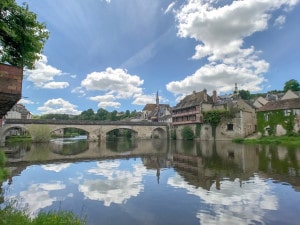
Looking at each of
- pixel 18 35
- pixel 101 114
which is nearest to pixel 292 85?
pixel 101 114

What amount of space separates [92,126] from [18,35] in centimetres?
5335

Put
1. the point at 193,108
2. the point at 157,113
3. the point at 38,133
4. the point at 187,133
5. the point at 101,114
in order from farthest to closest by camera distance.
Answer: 1. the point at 101,114
2. the point at 157,113
3. the point at 193,108
4. the point at 187,133
5. the point at 38,133

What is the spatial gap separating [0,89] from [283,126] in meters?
45.9

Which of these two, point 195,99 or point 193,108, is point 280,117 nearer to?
point 193,108

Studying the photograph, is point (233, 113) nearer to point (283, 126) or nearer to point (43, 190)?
point (283, 126)

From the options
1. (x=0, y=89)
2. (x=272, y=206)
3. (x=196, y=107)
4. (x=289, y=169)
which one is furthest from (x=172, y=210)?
(x=196, y=107)

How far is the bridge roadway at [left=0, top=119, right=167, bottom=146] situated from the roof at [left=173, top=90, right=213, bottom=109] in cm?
930

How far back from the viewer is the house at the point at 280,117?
135ft

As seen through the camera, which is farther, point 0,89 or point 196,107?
point 196,107

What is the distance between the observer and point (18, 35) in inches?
269

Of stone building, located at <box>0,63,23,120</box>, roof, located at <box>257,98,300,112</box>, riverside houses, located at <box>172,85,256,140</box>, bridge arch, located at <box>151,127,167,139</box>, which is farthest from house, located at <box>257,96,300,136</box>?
stone building, located at <box>0,63,23,120</box>

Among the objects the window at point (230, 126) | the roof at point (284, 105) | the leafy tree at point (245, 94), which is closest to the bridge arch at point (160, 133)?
the window at point (230, 126)

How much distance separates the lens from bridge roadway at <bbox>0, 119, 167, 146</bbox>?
48.0 meters

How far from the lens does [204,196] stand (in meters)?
10.2
